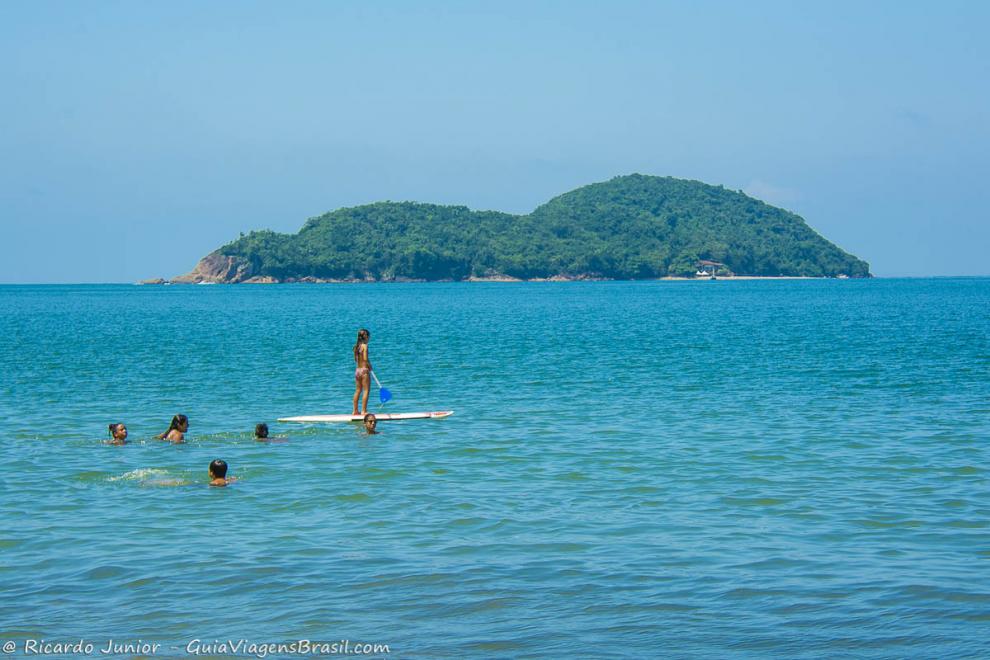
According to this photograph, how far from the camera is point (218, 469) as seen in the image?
17.6m

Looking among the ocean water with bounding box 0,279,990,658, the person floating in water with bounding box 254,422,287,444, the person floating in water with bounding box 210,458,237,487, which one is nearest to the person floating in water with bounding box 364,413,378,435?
the ocean water with bounding box 0,279,990,658

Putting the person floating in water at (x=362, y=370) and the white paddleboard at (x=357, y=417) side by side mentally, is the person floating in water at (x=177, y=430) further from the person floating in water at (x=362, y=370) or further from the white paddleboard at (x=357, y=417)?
the person floating in water at (x=362, y=370)

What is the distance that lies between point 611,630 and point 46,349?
4874cm

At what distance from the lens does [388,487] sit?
1789 centimetres

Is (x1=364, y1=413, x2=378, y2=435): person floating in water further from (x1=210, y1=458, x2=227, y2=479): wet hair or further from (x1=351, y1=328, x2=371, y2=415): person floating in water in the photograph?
(x1=210, y1=458, x2=227, y2=479): wet hair

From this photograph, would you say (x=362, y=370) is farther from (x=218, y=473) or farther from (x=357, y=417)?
(x=218, y=473)

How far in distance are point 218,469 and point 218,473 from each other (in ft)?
0.31

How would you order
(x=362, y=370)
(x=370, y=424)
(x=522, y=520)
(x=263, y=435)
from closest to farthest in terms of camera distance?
1. (x=522, y=520)
2. (x=263, y=435)
3. (x=370, y=424)
4. (x=362, y=370)

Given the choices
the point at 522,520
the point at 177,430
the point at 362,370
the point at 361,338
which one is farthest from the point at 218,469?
the point at 362,370

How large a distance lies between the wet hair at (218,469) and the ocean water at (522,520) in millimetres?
245

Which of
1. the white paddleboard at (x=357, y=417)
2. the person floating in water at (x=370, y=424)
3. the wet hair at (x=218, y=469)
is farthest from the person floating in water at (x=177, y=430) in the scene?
the wet hair at (x=218, y=469)

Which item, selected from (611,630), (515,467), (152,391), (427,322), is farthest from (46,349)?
(611,630)

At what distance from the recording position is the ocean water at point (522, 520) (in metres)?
10.9

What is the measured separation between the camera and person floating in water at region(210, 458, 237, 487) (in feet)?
57.8
